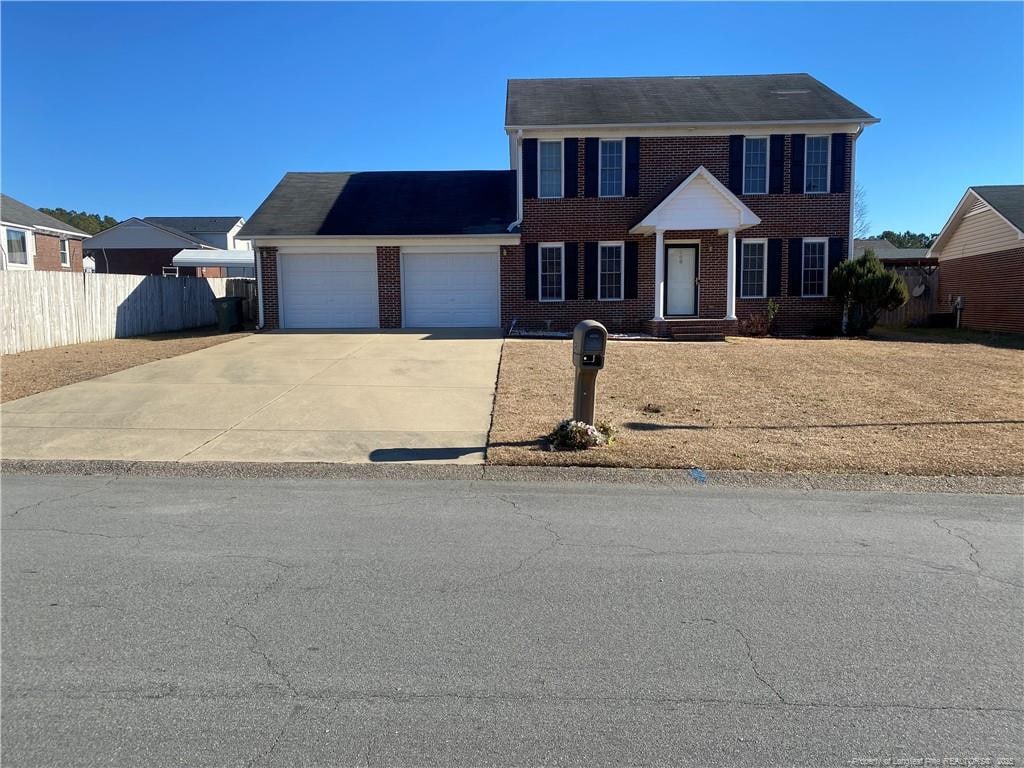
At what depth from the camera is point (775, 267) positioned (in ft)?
69.4

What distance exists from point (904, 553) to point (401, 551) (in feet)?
11.4

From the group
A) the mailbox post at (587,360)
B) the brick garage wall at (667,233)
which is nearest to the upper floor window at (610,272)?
the brick garage wall at (667,233)

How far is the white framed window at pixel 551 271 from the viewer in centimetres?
2095

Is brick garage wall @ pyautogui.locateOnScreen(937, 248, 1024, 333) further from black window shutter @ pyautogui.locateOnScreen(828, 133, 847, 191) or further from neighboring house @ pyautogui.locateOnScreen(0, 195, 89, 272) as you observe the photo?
neighboring house @ pyautogui.locateOnScreen(0, 195, 89, 272)

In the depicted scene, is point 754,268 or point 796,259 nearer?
point 796,259

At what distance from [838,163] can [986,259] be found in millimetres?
7000

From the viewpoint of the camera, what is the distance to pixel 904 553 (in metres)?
4.98

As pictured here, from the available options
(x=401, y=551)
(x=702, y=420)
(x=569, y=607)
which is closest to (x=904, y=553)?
(x=569, y=607)

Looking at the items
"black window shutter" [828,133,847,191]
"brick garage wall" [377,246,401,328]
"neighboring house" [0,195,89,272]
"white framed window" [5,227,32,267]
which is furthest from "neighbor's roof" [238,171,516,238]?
"white framed window" [5,227,32,267]

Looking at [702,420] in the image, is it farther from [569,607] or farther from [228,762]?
[228,762]

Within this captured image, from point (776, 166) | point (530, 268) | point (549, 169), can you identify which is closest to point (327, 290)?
point (530, 268)

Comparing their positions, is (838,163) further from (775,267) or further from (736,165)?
(775,267)

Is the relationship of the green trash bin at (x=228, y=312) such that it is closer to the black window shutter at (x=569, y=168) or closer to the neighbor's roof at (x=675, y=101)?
the neighbor's roof at (x=675, y=101)

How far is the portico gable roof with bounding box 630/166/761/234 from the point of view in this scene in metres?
19.2
